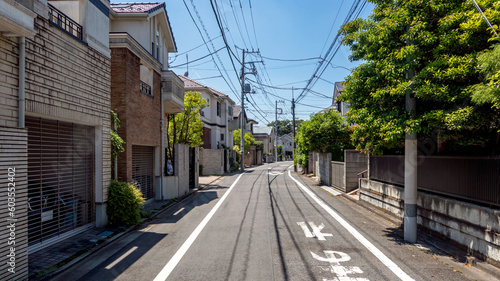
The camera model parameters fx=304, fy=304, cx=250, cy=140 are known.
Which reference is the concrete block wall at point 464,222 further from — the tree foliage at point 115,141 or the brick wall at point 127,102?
the brick wall at point 127,102

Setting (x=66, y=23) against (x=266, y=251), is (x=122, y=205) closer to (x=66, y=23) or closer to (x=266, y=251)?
(x=266, y=251)

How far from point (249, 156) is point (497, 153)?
4374 centimetres

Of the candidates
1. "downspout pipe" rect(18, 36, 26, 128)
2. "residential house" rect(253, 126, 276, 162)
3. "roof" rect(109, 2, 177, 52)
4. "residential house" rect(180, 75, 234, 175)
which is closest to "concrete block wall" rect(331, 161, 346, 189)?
"roof" rect(109, 2, 177, 52)

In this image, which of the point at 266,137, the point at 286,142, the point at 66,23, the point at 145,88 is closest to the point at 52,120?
the point at 66,23

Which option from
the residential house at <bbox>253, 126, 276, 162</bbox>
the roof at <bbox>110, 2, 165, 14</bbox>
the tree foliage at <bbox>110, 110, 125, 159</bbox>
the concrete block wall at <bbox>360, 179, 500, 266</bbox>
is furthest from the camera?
the residential house at <bbox>253, 126, 276, 162</bbox>

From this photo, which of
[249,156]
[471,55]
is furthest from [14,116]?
[249,156]

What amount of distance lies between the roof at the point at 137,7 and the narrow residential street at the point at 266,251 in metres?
8.90

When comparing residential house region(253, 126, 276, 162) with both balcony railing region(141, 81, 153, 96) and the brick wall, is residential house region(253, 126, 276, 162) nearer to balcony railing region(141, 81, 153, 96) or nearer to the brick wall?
balcony railing region(141, 81, 153, 96)

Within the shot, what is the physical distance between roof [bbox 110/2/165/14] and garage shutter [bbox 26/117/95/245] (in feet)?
23.0

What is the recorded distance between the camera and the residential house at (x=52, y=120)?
16.3 ft

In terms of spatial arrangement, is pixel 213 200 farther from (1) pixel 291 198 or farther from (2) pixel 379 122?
(2) pixel 379 122

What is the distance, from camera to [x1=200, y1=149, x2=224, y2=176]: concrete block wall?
1203 inches

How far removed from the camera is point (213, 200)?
545 inches

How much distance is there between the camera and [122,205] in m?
8.77
